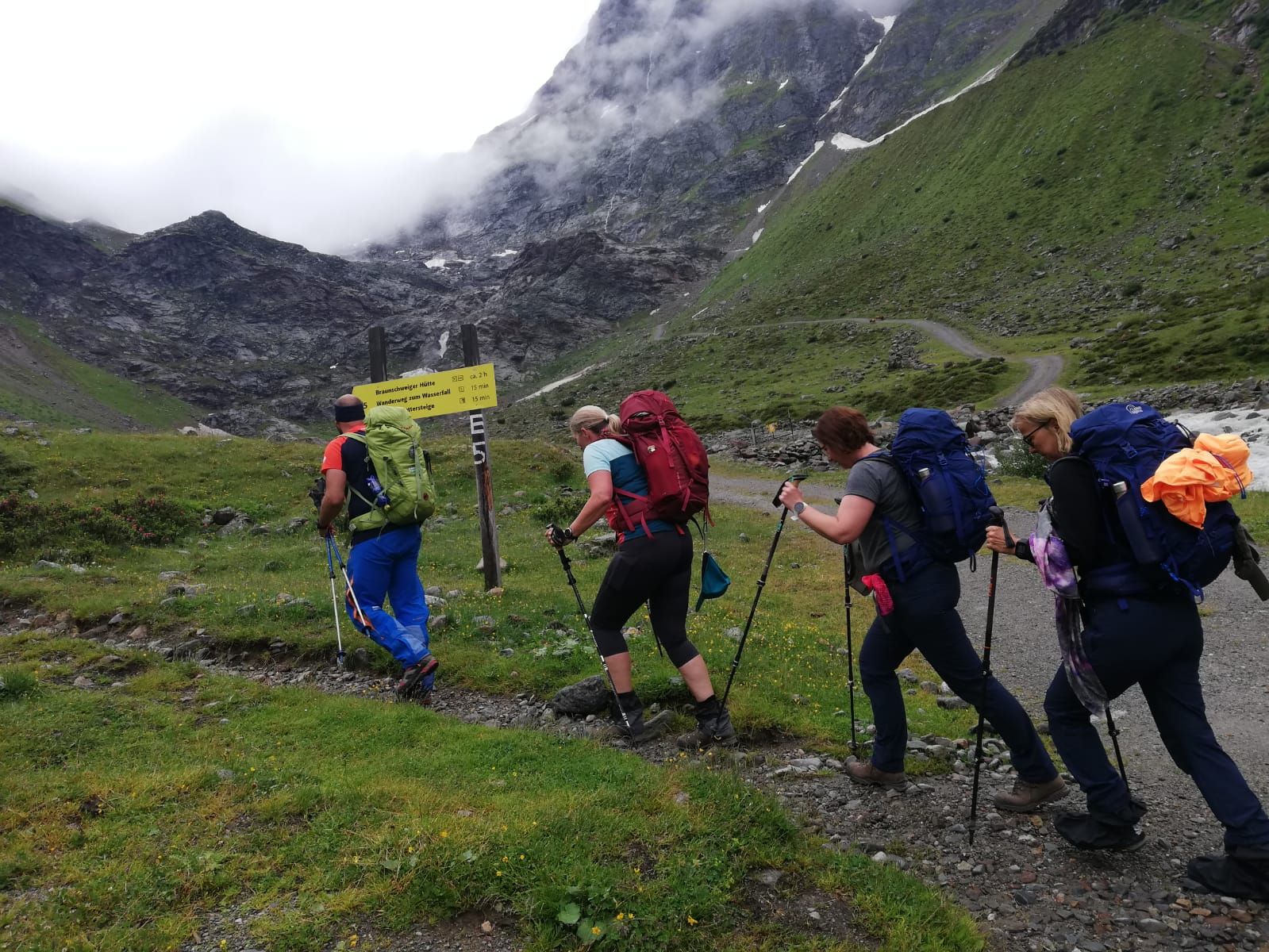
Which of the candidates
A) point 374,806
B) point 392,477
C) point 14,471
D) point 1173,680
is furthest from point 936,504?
point 14,471

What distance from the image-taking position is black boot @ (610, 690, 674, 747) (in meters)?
7.21

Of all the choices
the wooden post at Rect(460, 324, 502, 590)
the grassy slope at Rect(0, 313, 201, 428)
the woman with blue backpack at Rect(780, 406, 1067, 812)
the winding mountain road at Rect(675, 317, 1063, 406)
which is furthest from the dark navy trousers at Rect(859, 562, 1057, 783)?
the grassy slope at Rect(0, 313, 201, 428)

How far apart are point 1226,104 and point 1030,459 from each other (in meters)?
105

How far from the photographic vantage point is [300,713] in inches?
304

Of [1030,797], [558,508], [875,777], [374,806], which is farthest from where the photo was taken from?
[558,508]

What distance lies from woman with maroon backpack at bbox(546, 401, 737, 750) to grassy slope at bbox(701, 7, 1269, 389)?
40893mm

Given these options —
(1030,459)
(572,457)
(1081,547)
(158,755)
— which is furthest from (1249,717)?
(572,457)

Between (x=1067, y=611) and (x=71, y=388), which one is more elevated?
(x=71, y=388)

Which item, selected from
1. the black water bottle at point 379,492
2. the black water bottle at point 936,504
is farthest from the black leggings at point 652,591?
the black water bottle at point 379,492

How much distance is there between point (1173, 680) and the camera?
4672 mm

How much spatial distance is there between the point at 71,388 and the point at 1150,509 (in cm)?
20184

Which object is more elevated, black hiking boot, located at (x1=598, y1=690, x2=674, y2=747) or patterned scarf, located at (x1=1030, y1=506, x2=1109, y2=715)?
patterned scarf, located at (x1=1030, y1=506, x2=1109, y2=715)

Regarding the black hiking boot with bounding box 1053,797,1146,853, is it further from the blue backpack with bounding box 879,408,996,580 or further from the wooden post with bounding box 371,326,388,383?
the wooden post with bounding box 371,326,388,383

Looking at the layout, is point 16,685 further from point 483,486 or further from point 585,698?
point 483,486
